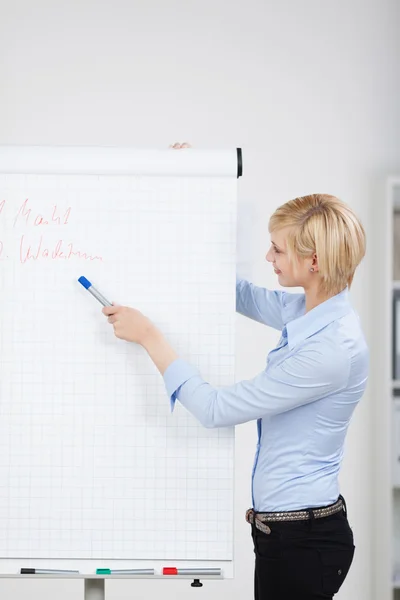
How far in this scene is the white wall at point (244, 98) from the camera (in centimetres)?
251

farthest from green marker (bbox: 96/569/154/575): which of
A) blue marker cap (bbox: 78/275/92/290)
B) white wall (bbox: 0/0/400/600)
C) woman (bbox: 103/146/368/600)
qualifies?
white wall (bbox: 0/0/400/600)

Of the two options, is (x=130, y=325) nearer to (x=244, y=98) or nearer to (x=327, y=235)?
(x=327, y=235)

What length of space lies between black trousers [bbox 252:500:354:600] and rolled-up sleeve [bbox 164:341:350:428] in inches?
9.9

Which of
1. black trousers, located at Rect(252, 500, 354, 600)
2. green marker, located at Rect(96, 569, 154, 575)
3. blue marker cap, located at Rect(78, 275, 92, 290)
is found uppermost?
blue marker cap, located at Rect(78, 275, 92, 290)

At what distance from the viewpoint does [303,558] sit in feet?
4.74

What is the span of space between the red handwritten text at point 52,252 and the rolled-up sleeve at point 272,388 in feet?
1.08

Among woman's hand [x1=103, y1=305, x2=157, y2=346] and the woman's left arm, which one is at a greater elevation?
woman's hand [x1=103, y1=305, x2=157, y2=346]

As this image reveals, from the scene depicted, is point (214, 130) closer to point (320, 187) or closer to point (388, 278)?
point (320, 187)

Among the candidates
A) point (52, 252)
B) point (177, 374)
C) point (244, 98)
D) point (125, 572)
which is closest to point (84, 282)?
point (52, 252)

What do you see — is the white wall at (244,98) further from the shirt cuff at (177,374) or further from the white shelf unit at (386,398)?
the shirt cuff at (177,374)

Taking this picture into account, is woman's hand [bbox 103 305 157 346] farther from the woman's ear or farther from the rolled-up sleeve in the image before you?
the woman's ear

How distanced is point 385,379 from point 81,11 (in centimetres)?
162

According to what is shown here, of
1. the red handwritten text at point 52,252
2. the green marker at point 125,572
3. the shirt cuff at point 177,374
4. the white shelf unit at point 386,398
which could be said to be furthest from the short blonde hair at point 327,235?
the white shelf unit at point 386,398

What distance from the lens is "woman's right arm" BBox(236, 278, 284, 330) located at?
175cm
